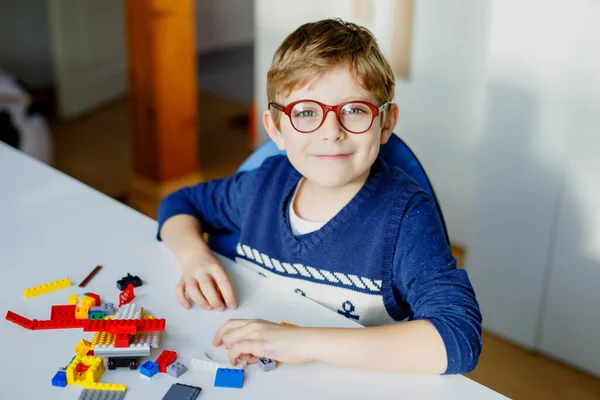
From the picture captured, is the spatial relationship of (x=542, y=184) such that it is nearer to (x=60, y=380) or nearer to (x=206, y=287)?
(x=206, y=287)

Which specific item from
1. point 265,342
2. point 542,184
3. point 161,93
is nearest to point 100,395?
point 265,342

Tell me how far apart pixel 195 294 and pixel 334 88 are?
15.1 inches

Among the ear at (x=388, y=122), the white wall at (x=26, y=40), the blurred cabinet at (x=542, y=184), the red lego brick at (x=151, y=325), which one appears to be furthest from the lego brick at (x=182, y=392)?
the white wall at (x=26, y=40)

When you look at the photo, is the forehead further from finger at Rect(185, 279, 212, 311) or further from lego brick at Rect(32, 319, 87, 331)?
lego brick at Rect(32, 319, 87, 331)

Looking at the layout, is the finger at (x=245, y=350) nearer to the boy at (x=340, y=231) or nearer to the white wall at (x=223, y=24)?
the boy at (x=340, y=231)

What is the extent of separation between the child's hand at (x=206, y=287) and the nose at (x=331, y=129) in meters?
0.27

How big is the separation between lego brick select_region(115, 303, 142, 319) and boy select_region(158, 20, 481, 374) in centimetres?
7

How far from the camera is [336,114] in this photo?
1139 millimetres

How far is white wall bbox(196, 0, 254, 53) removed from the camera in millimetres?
4848

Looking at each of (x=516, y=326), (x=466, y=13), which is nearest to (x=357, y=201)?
(x=516, y=326)

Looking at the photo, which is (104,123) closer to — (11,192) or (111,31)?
(111,31)

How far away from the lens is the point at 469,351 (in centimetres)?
100

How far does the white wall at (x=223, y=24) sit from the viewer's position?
4.85m

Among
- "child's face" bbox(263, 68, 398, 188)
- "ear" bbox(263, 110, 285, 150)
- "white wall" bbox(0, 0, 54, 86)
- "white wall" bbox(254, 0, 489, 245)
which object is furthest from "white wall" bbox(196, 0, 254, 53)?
"child's face" bbox(263, 68, 398, 188)
